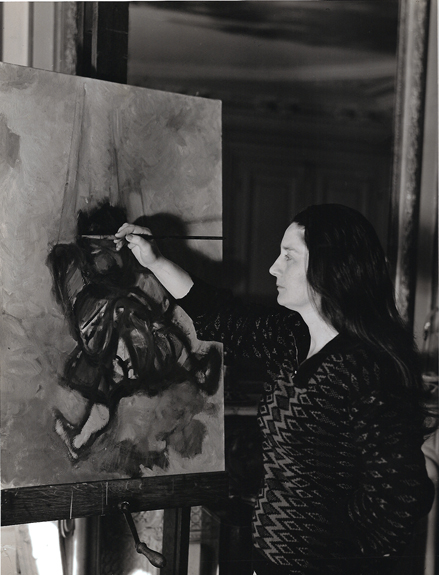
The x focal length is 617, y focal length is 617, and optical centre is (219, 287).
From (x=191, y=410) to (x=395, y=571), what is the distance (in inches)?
26.1

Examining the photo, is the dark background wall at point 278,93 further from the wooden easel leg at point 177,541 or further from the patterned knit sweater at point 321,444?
the wooden easel leg at point 177,541

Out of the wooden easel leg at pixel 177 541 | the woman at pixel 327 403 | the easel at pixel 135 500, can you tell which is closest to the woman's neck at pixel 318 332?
the woman at pixel 327 403

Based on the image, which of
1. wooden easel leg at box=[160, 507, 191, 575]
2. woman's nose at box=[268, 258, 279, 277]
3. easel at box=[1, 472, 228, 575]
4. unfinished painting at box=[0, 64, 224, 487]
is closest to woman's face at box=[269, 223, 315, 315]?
woman's nose at box=[268, 258, 279, 277]

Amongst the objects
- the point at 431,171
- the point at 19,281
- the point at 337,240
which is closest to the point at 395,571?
the point at 337,240

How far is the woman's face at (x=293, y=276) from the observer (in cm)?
149

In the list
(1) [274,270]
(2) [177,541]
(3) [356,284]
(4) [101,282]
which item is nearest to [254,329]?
(1) [274,270]

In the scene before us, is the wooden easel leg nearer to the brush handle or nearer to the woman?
the woman

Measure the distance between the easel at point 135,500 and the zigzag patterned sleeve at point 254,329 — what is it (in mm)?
306

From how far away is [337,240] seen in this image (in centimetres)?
150

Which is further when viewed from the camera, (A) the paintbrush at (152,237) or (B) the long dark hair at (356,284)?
(B) the long dark hair at (356,284)

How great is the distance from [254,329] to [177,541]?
542mm

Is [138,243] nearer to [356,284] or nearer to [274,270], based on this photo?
[274,270]

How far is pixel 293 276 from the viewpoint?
1.49 m

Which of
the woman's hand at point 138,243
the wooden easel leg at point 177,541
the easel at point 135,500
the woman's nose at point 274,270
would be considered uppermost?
the woman's hand at point 138,243
